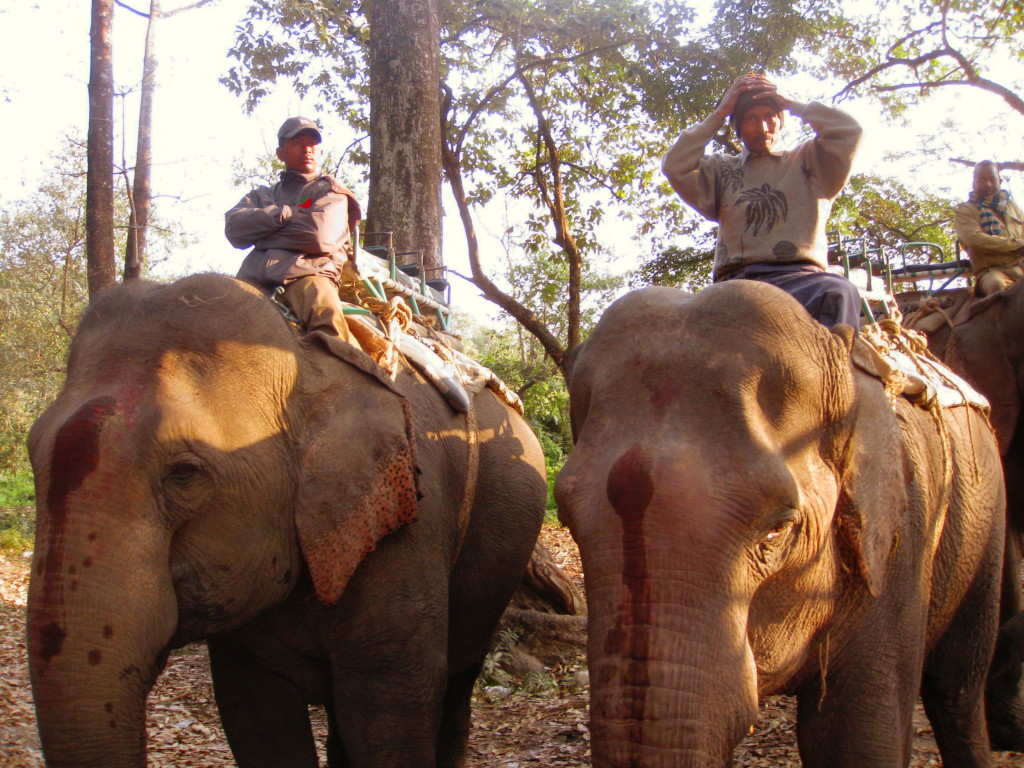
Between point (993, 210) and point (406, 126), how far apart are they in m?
5.06

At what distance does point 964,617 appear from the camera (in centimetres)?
434

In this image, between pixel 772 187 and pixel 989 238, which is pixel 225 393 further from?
pixel 989 238

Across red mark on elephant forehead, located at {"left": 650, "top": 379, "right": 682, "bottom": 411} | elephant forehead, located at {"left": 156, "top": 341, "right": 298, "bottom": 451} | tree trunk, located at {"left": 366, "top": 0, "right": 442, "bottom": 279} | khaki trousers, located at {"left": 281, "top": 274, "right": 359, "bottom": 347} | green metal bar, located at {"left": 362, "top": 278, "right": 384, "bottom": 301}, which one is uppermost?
tree trunk, located at {"left": 366, "top": 0, "right": 442, "bottom": 279}

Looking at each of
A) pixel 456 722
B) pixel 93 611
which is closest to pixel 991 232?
pixel 456 722

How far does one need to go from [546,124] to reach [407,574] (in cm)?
1058

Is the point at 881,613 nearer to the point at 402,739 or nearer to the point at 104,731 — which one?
the point at 402,739

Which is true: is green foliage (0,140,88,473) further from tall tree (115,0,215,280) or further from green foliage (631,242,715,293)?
green foliage (631,242,715,293)

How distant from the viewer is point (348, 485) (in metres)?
3.55

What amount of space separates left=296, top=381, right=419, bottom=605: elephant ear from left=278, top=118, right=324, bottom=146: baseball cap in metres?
1.51

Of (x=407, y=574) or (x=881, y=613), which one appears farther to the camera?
(x=407, y=574)

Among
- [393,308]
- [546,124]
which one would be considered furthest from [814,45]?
[393,308]

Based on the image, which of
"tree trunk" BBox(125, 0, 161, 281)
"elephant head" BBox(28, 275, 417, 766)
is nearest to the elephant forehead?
"elephant head" BBox(28, 275, 417, 766)

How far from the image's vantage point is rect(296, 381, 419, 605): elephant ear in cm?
348

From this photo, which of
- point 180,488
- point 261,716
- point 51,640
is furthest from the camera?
point 261,716
